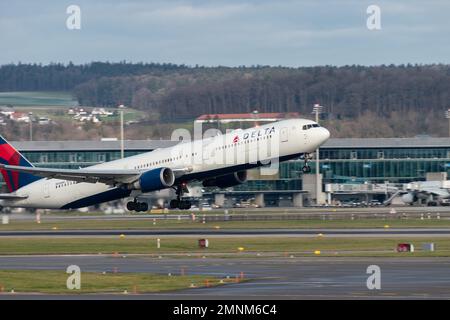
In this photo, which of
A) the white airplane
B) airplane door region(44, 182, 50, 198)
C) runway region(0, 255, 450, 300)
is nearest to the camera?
runway region(0, 255, 450, 300)

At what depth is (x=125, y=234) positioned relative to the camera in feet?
265

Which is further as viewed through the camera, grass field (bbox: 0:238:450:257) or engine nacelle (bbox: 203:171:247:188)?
engine nacelle (bbox: 203:171:247:188)

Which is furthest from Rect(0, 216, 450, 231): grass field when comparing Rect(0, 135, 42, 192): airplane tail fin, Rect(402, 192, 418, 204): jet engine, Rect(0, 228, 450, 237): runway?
Rect(402, 192, 418, 204): jet engine

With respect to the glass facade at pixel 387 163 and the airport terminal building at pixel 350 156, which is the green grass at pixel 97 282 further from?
the glass facade at pixel 387 163

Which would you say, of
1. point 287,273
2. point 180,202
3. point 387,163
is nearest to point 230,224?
point 180,202

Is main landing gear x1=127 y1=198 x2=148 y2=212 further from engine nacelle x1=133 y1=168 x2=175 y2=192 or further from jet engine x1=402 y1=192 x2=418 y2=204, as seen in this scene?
jet engine x1=402 y1=192 x2=418 y2=204

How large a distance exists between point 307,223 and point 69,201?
2120 centimetres

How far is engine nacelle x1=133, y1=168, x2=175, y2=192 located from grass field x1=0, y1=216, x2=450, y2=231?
10.5 m

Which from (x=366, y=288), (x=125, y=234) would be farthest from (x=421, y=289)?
(x=125, y=234)

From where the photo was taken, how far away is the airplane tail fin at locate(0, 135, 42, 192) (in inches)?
3383

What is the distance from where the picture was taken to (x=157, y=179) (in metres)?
76.2

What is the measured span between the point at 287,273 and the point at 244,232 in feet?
104

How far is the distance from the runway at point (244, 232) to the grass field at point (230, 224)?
369cm

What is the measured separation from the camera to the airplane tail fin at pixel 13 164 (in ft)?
282
